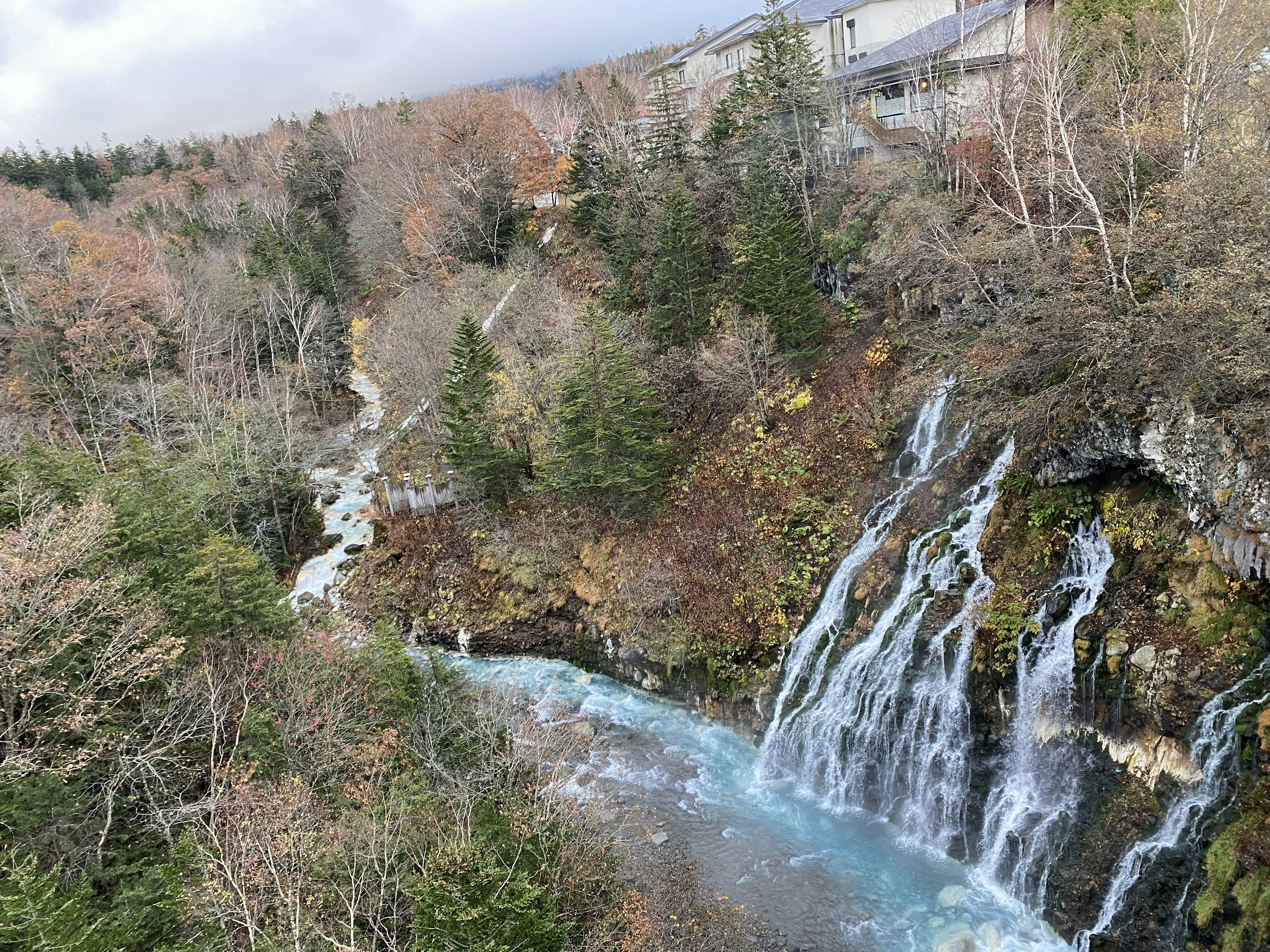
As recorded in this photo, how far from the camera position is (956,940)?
1510 cm

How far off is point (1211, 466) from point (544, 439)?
74.8 feet

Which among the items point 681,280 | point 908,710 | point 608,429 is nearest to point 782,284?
point 681,280

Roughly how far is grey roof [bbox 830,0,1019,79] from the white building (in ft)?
0.28

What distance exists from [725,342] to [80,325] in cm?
3464

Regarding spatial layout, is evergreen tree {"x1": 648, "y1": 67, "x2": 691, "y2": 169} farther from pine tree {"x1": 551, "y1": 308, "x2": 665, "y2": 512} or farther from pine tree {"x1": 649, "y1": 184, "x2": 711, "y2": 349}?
pine tree {"x1": 551, "y1": 308, "x2": 665, "y2": 512}

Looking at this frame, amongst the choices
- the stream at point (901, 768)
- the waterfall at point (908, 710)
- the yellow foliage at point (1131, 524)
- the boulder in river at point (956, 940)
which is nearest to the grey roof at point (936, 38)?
the stream at point (901, 768)

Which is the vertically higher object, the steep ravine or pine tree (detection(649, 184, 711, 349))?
pine tree (detection(649, 184, 711, 349))

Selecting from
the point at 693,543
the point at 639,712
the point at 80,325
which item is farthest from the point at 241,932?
the point at 80,325

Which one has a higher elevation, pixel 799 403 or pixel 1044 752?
pixel 799 403

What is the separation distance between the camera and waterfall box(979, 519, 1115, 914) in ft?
Result: 51.3

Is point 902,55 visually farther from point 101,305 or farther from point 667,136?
point 101,305

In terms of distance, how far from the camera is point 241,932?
37.5ft

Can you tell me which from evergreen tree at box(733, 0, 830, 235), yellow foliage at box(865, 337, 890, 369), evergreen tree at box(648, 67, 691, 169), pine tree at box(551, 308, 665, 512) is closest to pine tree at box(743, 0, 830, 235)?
evergreen tree at box(733, 0, 830, 235)

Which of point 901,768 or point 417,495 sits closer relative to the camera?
point 901,768
